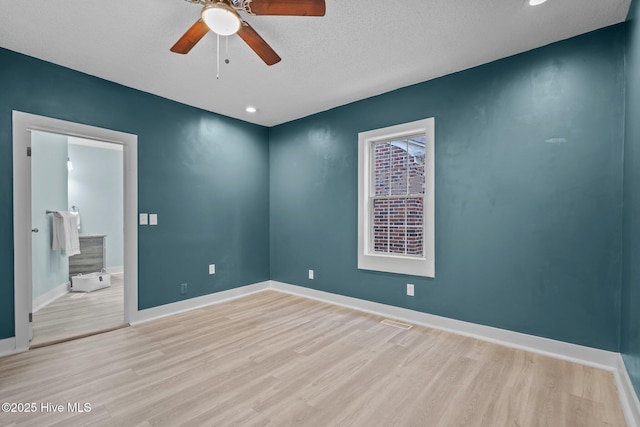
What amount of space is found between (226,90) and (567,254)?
3830 mm

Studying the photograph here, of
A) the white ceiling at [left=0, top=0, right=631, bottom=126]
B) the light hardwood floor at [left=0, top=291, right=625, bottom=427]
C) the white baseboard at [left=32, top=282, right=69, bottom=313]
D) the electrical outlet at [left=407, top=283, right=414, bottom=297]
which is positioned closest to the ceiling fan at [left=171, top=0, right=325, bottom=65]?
the white ceiling at [left=0, top=0, right=631, bottom=126]

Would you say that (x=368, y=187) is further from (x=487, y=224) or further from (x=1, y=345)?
(x=1, y=345)

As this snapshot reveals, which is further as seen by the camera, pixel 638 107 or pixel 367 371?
pixel 367 371

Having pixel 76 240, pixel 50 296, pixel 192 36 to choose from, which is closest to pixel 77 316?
pixel 50 296

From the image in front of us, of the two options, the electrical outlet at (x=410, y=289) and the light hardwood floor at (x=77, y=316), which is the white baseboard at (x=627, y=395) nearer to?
the electrical outlet at (x=410, y=289)

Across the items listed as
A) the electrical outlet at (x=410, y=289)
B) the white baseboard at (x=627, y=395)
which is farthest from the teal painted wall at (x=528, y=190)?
the white baseboard at (x=627, y=395)

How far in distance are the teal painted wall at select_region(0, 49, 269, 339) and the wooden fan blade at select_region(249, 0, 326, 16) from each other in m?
2.39

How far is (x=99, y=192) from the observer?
6.55 metres

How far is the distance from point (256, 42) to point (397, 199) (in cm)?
236

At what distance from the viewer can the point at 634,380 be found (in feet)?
6.07

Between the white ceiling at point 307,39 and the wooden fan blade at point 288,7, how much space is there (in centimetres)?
41

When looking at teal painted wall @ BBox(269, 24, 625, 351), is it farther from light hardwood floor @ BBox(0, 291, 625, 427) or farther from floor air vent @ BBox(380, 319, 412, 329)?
light hardwood floor @ BBox(0, 291, 625, 427)

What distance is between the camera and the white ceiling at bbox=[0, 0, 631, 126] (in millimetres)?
2137

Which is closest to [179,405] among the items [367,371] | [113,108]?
[367,371]
